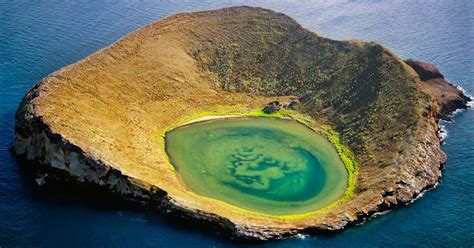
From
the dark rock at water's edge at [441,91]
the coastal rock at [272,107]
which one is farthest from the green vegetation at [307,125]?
the dark rock at water's edge at [441,91]

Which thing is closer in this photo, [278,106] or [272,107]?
[272,107]

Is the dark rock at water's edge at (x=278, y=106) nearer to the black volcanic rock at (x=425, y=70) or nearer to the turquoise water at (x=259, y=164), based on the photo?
the turquoise water at (x=259, y=164)

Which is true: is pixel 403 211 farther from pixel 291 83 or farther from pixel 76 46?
pixel 76 46

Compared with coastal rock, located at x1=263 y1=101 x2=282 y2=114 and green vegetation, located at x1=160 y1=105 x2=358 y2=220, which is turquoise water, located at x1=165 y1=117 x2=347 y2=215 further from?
coastal rock, located at x1=263 y1=101 x2=282 y2=114

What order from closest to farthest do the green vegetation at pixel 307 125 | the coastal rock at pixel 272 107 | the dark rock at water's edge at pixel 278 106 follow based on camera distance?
the green vegetation at pixel 307 125 < the coastal rock at pixel 272 107 < the dark rock at water's edge at pixel 278 106

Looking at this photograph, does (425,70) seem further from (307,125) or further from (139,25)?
(139,25)

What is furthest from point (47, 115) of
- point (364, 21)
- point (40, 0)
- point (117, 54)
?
point (364, 21)

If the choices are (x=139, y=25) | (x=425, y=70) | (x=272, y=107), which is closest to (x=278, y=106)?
(x=272, y=107)
